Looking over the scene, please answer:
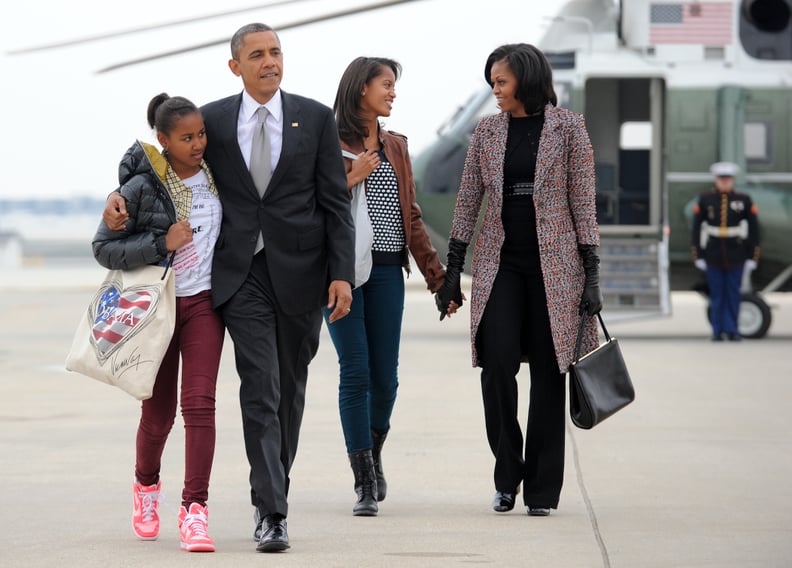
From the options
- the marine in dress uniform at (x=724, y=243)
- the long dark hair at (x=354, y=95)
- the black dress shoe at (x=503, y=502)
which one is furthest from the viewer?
the marine in dress uniform at (x=724, y=243)

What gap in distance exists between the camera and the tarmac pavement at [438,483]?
17.2 feet

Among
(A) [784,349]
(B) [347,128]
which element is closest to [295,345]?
(B) [347,128]

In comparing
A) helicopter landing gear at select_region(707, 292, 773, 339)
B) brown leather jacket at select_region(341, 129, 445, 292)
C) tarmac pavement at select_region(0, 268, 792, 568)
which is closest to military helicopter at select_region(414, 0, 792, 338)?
helicopter landing gear at select_region(707, 292, 773, 339)

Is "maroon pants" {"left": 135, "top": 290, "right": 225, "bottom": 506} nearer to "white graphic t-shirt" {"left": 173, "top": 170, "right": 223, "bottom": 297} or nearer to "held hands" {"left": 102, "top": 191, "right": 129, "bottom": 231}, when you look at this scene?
"white graphic t-shirt" {"left": 173, "top": 170, "right": 223, "bottom": 297}

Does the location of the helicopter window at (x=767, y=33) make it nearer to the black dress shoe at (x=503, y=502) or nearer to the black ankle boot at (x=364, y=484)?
the black dress shoe at (x=503, y=502)

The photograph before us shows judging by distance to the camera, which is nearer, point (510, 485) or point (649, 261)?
point (510, 485)

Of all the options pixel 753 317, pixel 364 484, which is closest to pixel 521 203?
pixel 364 484

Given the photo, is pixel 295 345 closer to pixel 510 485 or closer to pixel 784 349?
pixel 510 485

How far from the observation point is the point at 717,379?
1120 centimetres

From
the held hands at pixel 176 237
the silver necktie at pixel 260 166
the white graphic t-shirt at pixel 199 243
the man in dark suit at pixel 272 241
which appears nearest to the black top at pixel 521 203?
the man in dark suit at pixel 272 241

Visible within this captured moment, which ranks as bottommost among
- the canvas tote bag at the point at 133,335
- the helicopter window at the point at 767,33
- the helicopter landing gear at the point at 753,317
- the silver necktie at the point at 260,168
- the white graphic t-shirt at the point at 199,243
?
the helicopter landing gear at the point at 753,317

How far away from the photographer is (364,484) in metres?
6.04

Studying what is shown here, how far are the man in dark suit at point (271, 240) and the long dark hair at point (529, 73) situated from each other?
894 mm

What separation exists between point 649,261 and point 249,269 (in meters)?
10.0
